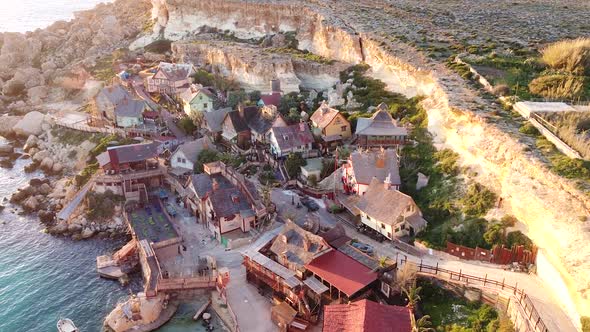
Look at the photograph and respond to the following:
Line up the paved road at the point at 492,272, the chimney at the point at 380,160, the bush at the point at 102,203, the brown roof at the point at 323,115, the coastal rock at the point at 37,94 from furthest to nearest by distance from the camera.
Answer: the coastal rock at the point at 37,94 → the brown roof at the point at 323,115 → the bush at the point at 102,203 → the chimney at the point at 380,160 → the paved road at the point at 492,272

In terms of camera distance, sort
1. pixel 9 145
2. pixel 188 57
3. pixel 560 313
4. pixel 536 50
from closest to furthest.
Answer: pixel 560 313
pixel 536 50
pixel 9 145
pixel 188 57

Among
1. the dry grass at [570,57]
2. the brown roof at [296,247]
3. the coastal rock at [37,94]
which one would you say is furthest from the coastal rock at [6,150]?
the dry grass at [570,57]

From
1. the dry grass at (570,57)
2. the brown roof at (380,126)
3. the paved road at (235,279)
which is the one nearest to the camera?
the paved road at (235,279)

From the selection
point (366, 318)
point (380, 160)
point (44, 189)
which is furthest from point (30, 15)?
point (366, 318)

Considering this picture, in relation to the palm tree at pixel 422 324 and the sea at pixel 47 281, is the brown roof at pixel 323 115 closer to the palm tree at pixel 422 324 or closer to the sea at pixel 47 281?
the sea at pixel 47 281

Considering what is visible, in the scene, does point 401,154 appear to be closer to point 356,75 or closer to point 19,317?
point 356,75

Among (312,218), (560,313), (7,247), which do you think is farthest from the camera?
(7,247)

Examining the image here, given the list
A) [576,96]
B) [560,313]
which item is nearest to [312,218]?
[560,313]
